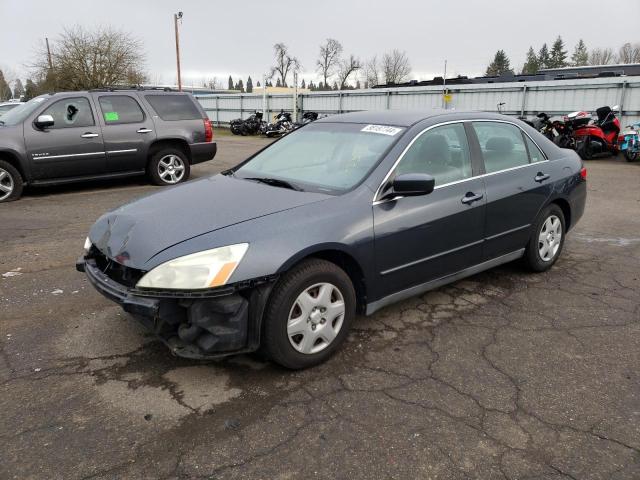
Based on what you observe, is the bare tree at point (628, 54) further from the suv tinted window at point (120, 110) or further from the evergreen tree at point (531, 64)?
the suv tinted window at point (120, 110)

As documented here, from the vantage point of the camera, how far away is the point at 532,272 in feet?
16.1

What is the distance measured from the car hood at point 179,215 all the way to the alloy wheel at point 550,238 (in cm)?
254

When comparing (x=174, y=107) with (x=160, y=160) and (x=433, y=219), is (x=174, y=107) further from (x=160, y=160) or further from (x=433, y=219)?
(x=433, y=219)

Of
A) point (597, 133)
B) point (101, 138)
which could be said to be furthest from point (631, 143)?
point (101, 138)

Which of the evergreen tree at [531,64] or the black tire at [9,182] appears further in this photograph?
the evergreen tree at [531,64]

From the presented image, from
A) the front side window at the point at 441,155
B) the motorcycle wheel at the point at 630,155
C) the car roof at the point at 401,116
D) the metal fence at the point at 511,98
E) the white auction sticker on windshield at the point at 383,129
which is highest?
the metal fence at the point at 511,98

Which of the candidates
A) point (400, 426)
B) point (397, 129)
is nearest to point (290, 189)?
point (397, 129)

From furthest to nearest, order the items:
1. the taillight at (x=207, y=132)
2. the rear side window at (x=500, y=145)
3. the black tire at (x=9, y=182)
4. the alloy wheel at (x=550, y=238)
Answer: the taillight at (x=207, y=132) < the black tire at (x=9, y=182) < the alloy wheel at (x=550, y=238) < the rear side window at (x=500, y=145)

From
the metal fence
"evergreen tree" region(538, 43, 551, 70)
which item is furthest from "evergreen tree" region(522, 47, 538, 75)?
the metal fence

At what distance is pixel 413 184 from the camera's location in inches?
131

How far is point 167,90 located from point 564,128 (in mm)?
11370

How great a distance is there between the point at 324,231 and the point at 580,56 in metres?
94.1

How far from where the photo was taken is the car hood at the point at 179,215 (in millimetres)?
2963

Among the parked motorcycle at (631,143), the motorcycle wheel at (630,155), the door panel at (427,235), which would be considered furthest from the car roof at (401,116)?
the motorcycle wheel at (630,155)
